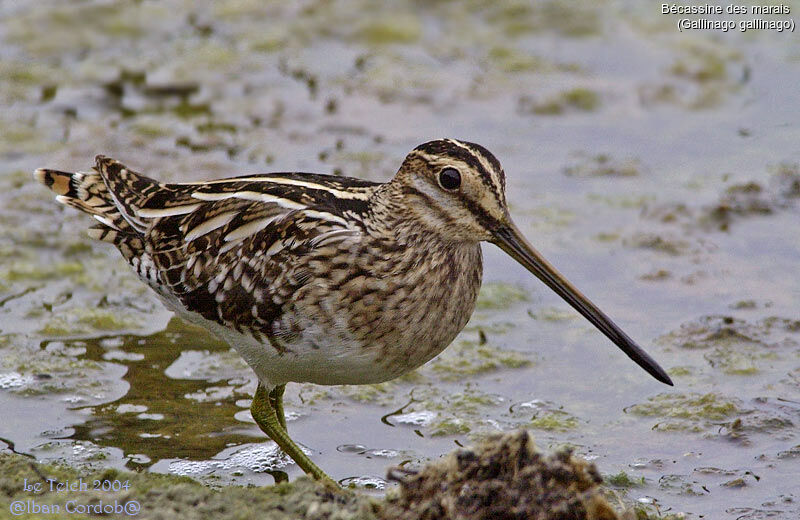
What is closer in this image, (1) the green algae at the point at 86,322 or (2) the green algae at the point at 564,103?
(1) the green algae at the point at 86,322

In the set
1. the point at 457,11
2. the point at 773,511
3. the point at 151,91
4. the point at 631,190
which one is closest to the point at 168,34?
the point at 151,91

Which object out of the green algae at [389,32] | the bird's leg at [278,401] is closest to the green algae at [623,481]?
the bird's leg at [278,401]

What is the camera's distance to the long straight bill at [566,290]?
201 inches

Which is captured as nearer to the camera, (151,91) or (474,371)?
(474,371)

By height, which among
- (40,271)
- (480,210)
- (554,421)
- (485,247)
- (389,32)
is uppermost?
(389,32)

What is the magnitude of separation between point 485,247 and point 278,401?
2.59 m

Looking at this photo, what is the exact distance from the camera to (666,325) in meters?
7.07

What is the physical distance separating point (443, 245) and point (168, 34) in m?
5.78

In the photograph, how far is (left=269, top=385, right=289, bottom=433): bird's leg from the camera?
5895 millimetres

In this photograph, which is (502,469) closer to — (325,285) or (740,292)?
(325,285)

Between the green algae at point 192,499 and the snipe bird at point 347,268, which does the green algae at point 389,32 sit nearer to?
the snipe bird at point 347,268

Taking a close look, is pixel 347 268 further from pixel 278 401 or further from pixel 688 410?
pixel 688 410

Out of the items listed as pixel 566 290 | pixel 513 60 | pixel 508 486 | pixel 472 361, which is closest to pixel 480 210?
pixel 566 290

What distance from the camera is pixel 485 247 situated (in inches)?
320
